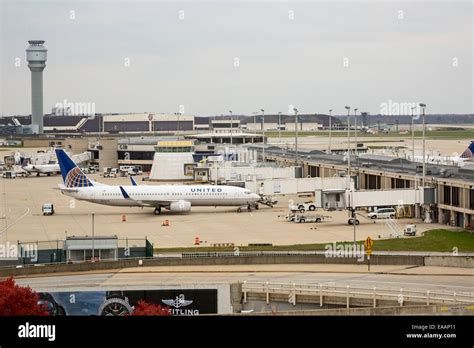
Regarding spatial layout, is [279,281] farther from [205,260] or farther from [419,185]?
[419,185]

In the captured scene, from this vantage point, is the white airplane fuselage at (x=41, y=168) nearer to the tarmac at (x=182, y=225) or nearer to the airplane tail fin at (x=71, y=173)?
the tarmac at (x=182, y=225)

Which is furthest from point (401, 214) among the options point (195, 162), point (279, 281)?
point (195, 162)

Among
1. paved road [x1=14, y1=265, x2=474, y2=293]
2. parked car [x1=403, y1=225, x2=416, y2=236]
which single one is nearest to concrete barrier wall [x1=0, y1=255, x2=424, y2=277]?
paved road [x1=14, y1=265, x2=474, y2=293]

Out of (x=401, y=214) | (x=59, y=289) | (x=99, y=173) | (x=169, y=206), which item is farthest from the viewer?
(x=99, y=173)

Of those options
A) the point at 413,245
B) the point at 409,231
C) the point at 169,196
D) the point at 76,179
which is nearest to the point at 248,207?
the point at 169,196

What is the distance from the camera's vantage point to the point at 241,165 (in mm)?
99562

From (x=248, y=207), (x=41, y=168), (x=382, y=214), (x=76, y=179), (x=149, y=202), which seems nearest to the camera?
(x=382, y=214)

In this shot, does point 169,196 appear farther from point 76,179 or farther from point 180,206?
point 76,179

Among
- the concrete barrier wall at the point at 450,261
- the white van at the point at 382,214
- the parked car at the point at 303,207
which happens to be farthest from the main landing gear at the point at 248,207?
the concrete barrier wall at the point at 450,261

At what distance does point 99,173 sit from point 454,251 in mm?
91431

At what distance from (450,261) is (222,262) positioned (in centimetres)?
912

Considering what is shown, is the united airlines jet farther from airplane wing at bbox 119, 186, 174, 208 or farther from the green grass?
the green grass

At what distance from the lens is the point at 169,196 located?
74.5 m

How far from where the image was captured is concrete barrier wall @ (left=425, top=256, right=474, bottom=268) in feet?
123
